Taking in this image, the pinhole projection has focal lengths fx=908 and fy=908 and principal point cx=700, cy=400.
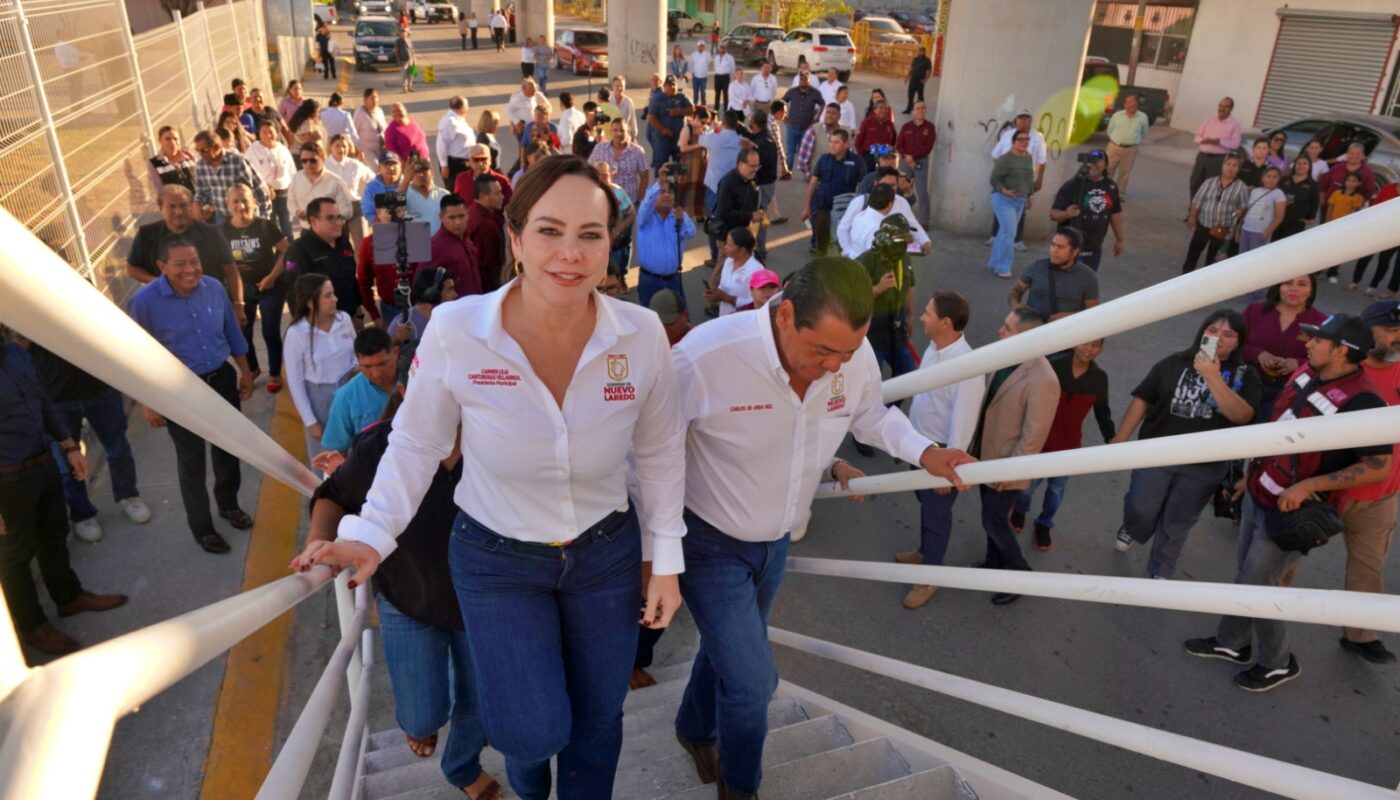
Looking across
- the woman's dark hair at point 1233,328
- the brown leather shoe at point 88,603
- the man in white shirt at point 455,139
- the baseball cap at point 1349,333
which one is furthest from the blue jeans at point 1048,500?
the man in white shirt at point 455,139

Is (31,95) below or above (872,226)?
above

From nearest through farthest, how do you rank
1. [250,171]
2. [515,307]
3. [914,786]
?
[515,307], [914,786], [250,171]

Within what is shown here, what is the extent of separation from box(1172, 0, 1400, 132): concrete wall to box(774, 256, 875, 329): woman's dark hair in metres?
23.0

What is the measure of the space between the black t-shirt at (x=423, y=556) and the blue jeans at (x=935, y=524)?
3.25 m

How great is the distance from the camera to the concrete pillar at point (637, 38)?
2550 cm

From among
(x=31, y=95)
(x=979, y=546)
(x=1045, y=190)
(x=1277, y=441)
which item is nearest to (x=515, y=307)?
(x=1277, y=441)

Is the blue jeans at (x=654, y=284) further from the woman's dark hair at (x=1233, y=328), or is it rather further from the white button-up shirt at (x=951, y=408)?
the woman's dark hair at (x=1233, y=328)

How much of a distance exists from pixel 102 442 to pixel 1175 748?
584cm

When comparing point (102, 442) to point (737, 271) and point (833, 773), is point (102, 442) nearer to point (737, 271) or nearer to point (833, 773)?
point (737, 271)

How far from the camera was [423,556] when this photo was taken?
291 centimetres

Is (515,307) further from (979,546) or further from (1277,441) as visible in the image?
(979,546)

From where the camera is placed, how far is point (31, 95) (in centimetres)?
635

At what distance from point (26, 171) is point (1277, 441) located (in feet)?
24.1

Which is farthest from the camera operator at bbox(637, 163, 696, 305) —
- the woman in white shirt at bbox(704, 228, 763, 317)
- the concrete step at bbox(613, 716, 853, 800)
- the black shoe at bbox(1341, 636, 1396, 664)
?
the black shoe at bbox(1341, 636, 1396, 664)
